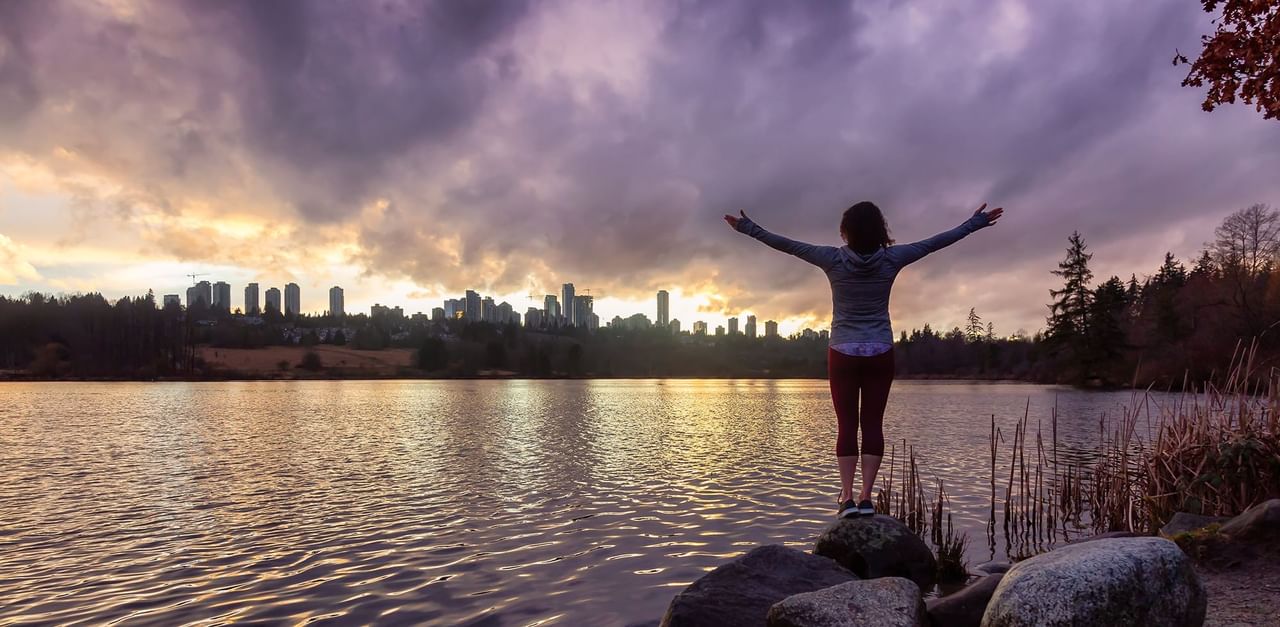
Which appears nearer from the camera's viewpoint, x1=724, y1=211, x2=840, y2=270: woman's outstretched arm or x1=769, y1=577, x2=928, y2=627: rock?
x1=769, y1=577, x2=928, y2=627: rock

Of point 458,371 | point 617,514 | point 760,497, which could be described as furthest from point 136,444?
point 458,371

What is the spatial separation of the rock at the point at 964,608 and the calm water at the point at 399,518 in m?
2.88

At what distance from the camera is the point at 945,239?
7.02m

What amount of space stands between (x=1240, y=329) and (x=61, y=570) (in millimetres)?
70506

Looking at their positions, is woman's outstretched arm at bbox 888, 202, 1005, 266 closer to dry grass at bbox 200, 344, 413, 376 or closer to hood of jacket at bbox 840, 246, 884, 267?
hood of jacket at bbox 840, 246, 884, 267

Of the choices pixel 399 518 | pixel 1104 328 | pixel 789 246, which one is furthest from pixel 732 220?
pixel 1104 328

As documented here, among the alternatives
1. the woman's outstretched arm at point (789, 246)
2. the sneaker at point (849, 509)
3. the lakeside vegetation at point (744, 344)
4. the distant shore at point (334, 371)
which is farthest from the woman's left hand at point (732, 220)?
the distant shore at point (334, 371)

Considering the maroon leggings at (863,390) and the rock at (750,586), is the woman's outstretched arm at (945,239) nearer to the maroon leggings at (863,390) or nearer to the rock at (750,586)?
A: the maroon leggings at (863,390)

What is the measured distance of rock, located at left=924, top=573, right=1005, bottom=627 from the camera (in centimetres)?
566

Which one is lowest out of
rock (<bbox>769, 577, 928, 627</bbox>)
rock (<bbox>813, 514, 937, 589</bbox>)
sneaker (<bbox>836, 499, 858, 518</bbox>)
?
rock (<bbox>813, 514, 937, 589</bbox>)

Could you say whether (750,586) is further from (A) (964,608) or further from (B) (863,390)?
(B) (863,390)

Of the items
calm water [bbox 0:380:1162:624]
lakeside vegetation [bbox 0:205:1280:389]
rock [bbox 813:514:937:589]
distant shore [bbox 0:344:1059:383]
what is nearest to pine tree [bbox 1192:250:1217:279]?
lakeside vegetation [bbox 0:205:1280:389]

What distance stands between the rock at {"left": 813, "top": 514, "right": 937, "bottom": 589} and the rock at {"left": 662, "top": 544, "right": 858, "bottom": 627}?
0.67m

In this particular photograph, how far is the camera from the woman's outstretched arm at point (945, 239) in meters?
6.99
